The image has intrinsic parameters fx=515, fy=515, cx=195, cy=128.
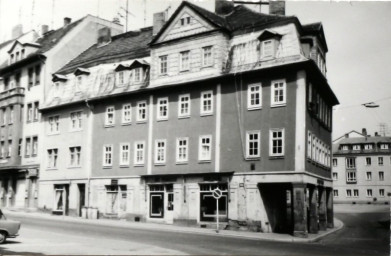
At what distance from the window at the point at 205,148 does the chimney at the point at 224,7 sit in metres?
9.10

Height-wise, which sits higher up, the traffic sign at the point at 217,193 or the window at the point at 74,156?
the window at the point at 74,156

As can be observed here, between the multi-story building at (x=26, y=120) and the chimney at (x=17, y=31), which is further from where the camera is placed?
the chimney at (x=17, y=31)

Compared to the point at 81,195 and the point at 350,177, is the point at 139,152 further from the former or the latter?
the point at 350,177

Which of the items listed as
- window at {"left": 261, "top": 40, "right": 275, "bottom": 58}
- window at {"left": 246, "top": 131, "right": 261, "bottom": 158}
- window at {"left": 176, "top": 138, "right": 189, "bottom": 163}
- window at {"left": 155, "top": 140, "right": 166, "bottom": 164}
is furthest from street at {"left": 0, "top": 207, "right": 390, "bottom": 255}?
window at {"left": 261, "top": 40, "right": 275, "bottom": 58}

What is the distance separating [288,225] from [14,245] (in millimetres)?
16726

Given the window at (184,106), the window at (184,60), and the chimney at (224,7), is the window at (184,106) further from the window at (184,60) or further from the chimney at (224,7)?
the chimney at (224,7)

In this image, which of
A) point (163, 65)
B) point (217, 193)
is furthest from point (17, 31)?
point (217, 193)

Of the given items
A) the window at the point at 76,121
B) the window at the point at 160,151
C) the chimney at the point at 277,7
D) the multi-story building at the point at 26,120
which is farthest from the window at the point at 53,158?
the chimney at the point at 277,7

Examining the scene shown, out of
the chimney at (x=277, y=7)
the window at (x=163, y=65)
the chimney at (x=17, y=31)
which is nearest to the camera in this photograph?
the chimney at (x=277, y=7)

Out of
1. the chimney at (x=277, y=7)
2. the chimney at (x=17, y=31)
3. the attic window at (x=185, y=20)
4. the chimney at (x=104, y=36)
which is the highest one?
the chimney at (x=17, y=31)

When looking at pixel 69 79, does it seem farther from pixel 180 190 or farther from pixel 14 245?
pixel 14 245

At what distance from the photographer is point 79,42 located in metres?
44.8

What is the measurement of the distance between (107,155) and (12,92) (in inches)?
459

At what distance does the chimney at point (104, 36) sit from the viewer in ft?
Result: 146
